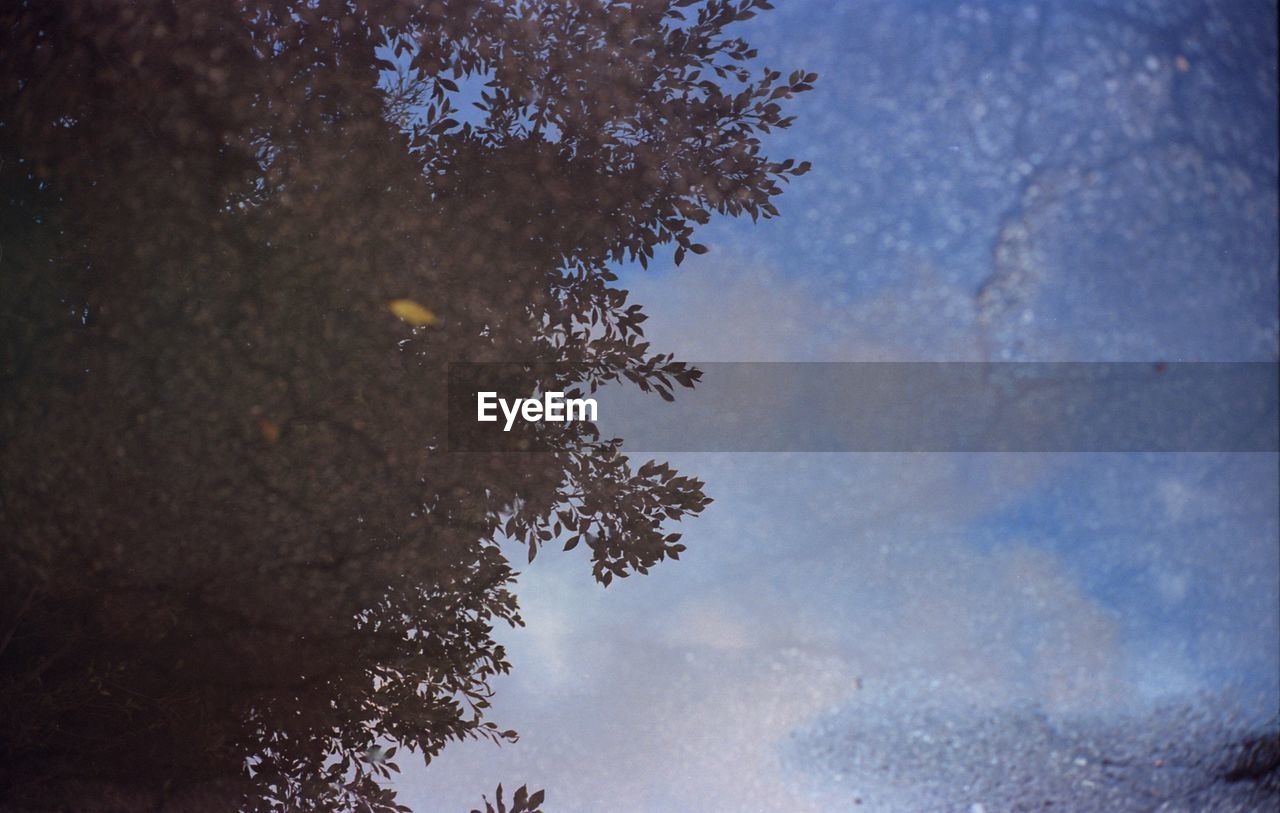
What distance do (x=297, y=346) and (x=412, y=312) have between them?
0.43 m

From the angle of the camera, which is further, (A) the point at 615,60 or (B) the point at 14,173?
(A) the point at 615,60

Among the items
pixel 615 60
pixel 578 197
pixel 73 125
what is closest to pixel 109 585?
pixel 73 125

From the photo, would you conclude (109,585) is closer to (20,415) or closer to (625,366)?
(20,415)

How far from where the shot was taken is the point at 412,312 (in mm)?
3164

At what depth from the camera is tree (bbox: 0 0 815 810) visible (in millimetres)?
3061

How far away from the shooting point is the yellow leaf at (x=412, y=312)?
3.14 metres

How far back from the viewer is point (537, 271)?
3.37 m

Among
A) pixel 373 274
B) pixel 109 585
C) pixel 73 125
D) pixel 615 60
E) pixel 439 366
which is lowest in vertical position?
pixel 109 585

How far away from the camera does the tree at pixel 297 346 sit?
3061 millimetres

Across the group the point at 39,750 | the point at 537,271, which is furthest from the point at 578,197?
the point at 39,750

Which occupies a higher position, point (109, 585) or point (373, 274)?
point (373, 274)

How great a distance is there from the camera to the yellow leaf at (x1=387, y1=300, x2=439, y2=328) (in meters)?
3.14

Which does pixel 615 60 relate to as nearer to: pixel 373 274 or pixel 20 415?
pixel 373 274

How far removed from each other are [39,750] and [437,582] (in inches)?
64.1
